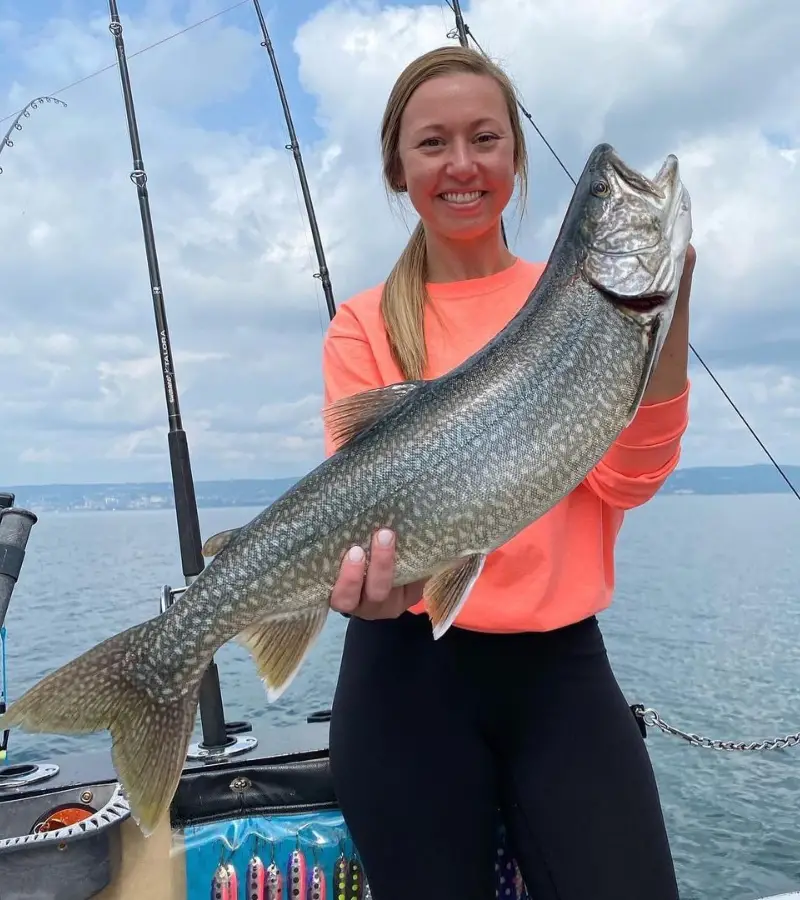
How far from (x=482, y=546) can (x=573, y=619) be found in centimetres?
44

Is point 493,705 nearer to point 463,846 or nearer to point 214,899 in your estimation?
point 463,846

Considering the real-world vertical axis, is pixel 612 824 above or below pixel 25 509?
below

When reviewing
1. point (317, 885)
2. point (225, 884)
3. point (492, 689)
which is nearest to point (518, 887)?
point (317, 885)

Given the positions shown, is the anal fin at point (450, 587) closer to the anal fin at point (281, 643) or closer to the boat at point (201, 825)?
the anal fin at point (281, 643)

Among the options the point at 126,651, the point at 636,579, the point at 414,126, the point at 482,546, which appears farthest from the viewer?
the point at 636,579

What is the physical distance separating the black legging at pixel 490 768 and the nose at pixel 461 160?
59.7 inches

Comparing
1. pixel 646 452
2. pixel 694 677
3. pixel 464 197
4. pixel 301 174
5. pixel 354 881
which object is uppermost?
pixel 301 174

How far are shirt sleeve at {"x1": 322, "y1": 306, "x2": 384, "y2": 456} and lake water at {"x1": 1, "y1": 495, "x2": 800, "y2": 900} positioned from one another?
5.91 feet

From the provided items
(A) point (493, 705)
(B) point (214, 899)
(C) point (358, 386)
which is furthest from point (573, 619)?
(B) point (214, 899)

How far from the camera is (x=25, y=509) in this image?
3596 millimetres

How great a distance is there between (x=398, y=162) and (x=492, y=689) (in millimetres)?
2001

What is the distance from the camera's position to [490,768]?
2467 millimetres

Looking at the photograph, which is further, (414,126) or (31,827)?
(31,827)

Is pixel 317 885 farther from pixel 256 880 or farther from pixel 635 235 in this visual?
pixel 635 235
